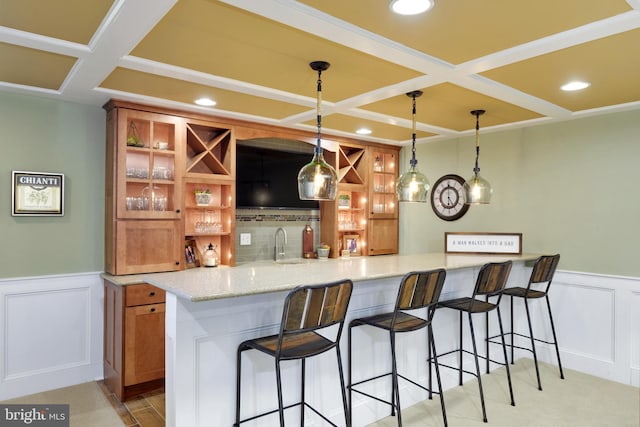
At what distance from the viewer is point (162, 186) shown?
3848mm

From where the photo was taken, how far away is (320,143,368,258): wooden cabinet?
16.5 ft

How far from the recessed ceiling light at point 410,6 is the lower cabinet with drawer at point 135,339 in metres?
2.68

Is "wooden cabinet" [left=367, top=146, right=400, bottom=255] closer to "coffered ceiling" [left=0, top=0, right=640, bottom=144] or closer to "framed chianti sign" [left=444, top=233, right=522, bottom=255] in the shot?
"framed chianti sign" [left=444, top=233, right=522, bottom=255]

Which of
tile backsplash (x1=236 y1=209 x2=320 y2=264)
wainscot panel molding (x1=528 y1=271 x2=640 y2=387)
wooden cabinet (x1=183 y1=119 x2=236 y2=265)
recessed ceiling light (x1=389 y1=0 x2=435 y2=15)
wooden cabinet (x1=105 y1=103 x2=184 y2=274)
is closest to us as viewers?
recessed ceiling light (x1=389 y1=0 x2=435 y2=15)

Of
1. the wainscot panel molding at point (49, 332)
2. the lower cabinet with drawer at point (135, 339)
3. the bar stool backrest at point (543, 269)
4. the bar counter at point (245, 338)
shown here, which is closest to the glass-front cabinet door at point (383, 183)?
the bar stool backrest at point (543, 269)

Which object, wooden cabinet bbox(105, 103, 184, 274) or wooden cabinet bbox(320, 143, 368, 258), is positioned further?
wooden cabinet bbox(320, 143, 368, 258)

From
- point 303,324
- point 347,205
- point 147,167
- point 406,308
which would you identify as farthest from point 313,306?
point 347,205

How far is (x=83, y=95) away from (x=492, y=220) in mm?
4166

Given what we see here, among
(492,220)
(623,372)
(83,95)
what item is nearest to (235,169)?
(83,95)

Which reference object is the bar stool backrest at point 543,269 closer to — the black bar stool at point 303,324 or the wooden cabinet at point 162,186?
the black bar stool at point 303,324

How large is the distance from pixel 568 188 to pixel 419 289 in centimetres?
243

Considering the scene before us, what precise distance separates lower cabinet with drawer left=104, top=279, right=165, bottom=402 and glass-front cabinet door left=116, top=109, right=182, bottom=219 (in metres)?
0.67

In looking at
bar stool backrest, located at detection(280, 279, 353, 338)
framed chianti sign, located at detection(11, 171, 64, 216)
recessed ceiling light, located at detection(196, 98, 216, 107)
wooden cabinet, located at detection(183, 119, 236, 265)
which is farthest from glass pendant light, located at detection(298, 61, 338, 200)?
framed chianti sign, located at detection(11, 171, 64, 216)

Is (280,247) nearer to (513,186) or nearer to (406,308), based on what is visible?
(406,308)
